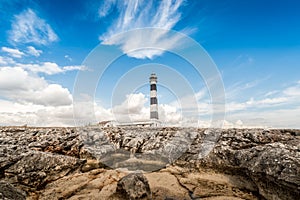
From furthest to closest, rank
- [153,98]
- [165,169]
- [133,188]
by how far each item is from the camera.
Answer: [153,98] < [165,169] < [133,188]

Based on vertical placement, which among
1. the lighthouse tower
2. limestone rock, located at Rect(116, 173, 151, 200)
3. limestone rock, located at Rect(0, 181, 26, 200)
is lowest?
limestone rock, located at Rect(116, 173, 151, 200)

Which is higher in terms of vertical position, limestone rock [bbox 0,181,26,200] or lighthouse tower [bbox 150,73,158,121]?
lighthouse tower [bbox 150,73,158,121]

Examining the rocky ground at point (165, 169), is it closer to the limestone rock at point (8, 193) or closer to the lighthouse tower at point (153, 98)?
the limestone rock at point (8, 193)

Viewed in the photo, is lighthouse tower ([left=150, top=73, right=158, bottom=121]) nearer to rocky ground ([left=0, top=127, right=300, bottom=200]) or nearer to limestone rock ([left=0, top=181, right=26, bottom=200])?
rocky ground ([left=0, top=127, right=300, bottom=200])

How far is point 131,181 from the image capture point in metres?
7.35

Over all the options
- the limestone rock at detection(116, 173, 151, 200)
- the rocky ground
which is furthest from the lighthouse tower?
the limestone rock at detection(116, 173, 151, 200)

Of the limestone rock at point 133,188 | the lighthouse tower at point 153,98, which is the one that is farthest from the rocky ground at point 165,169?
the lighthouse tower at point 153,98

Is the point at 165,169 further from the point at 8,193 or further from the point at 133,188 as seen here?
the point at 8,193

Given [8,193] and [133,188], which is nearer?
[8,193]

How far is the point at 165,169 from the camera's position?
1109 centimetres

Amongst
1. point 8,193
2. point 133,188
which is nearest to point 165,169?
point 133,188

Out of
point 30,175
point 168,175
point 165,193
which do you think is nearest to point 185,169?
point 168,175

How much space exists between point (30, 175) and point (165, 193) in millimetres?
5910

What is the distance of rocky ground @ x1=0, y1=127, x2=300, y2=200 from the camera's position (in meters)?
7.05
